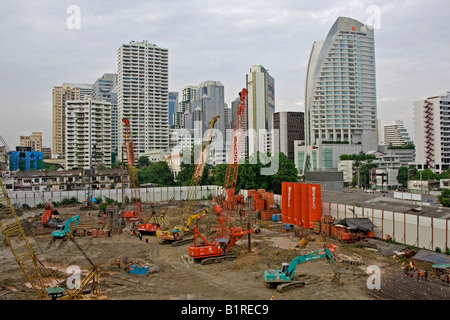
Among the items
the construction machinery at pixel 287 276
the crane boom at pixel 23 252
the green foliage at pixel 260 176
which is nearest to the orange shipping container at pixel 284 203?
the green foliage at pixel 260 176

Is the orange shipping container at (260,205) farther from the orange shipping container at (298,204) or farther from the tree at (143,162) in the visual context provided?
the tree at (143,162)

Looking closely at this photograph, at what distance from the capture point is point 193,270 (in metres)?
21.8

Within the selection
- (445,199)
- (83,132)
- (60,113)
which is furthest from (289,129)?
(60,113)

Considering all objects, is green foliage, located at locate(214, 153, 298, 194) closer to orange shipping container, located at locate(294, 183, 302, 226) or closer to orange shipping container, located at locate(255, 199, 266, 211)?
orange shipping container, located at locate(255, 199, 266, 211)

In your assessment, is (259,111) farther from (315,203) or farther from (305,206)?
(315,203)

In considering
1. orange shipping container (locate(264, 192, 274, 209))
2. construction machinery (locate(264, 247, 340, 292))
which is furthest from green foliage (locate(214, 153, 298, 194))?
construction machinery (locate(264, 247, 340, 292))

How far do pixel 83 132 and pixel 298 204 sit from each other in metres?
76.8

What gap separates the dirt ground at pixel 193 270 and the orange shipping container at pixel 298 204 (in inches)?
106

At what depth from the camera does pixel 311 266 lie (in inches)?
864

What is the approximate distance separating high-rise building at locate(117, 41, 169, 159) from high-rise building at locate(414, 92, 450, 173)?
7819 cm

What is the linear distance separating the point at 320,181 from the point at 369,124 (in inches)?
1773
